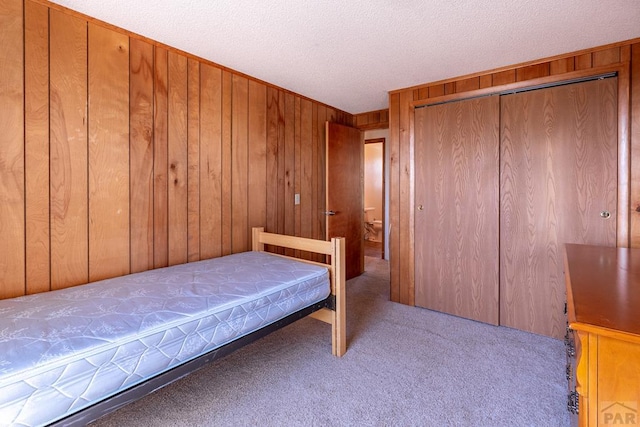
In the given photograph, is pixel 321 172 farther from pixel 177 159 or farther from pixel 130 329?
pixel 130 329

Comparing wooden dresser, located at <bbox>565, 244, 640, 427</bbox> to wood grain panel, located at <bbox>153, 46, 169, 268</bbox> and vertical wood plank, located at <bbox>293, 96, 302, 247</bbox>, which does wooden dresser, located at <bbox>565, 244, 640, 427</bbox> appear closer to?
wood grain panel, located at <bbox>153, 46, 169, 268</bbox>

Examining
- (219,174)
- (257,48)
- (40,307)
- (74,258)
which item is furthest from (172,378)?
(257,48)

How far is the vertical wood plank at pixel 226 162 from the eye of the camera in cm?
247

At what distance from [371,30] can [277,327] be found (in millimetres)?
1883

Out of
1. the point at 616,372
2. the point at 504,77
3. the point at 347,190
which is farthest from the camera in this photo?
the point at 347,190

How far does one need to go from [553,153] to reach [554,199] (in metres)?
0.35

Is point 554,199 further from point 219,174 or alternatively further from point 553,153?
point 219,174

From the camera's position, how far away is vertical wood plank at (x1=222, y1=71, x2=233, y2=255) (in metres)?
2.47

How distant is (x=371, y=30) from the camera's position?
1.90m

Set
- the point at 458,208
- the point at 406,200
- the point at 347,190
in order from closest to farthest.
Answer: the point at 458,208 < the point at 406,200 < the point at 347,190

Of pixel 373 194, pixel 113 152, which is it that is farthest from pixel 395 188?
pixel 373 194

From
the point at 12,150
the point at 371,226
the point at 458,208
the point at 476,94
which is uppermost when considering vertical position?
the point at 476,94

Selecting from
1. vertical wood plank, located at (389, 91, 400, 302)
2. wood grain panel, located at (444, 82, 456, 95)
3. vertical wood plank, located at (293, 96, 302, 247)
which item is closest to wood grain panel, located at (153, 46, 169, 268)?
vertical wood plank, located at (293, 96, 302, 247)

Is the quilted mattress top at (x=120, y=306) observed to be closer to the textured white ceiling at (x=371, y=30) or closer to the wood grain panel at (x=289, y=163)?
the wood grain panel at (x=289, y=163)
